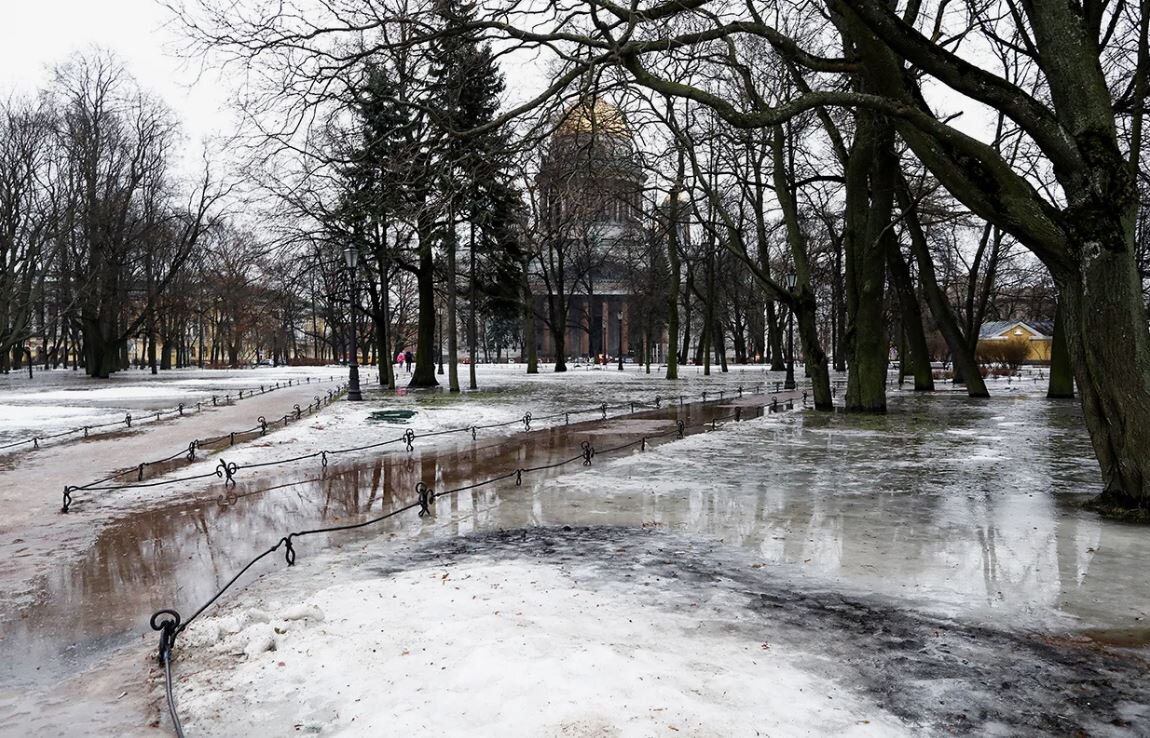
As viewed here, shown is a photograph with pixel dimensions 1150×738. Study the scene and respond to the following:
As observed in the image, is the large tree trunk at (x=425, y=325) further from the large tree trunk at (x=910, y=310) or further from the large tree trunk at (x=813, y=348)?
the large tree trunk at (x=910, y=310)

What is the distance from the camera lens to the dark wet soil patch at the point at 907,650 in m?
3.72

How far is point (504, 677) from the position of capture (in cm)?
397

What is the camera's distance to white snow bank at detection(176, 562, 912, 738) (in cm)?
354

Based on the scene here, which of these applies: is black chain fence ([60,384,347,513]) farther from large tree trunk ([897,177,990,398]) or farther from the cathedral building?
large tree trunk ([897,177,990,398])

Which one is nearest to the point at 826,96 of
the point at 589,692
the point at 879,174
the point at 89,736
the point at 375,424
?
the point at 589,692

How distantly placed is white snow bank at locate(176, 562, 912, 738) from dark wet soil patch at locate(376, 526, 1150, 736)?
0.93 ft

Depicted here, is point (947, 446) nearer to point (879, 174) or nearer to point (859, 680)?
point (879, 174)

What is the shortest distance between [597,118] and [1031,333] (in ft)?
310

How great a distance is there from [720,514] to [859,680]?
4.34 metres

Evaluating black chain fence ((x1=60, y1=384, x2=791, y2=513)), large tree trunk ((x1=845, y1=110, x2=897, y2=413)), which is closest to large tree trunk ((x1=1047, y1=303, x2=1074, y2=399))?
large tree trunk ((x1=845, y1=110, x2=897, y2=413))

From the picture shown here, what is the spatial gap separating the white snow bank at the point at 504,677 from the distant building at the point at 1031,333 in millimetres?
88595

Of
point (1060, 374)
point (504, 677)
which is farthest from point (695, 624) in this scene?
point (1060, 374)

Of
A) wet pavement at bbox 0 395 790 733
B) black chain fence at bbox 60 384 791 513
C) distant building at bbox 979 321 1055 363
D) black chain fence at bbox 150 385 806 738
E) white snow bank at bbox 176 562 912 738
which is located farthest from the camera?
distant building at bbox 979 321 1055 363

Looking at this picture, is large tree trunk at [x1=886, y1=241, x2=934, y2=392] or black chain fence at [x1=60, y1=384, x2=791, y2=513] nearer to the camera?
black chain fence at [x1=60, y1=384, x2=791, y2=513]
